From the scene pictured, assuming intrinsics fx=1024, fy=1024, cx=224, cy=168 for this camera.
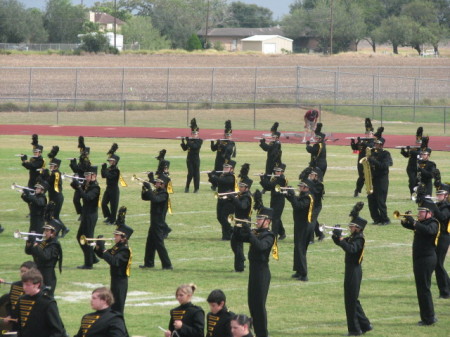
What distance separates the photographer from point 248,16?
17612 centimetres

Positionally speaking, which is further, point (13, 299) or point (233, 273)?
point (233, 273)

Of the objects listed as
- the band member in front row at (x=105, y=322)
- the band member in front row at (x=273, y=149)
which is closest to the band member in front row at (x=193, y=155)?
the band member in front row at (x=273, y=149)

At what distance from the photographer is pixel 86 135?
141ft

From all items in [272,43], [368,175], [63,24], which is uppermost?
[63,24]

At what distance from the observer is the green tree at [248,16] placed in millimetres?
163500

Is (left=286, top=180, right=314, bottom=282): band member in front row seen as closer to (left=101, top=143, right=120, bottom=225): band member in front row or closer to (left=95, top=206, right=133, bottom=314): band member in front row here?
(left=95, top=206, right=133, bottom=314): band member in front row

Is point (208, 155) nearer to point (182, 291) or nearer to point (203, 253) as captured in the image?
point (203, 253)

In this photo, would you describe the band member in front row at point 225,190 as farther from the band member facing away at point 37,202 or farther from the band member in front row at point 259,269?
the band member in front row at point 259,269

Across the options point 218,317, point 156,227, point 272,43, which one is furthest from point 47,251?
point 272,43

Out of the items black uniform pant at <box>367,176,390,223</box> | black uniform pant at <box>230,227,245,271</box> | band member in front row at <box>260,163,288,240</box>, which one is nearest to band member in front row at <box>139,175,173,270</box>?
black uniform pant at <box>230,227,245,271</box>

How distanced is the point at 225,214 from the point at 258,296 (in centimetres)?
666

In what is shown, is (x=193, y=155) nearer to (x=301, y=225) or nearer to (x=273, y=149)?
A: (x=273, y=149)

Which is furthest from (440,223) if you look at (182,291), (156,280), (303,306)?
(182,291)

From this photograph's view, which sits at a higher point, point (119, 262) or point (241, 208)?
point (241, 208)
